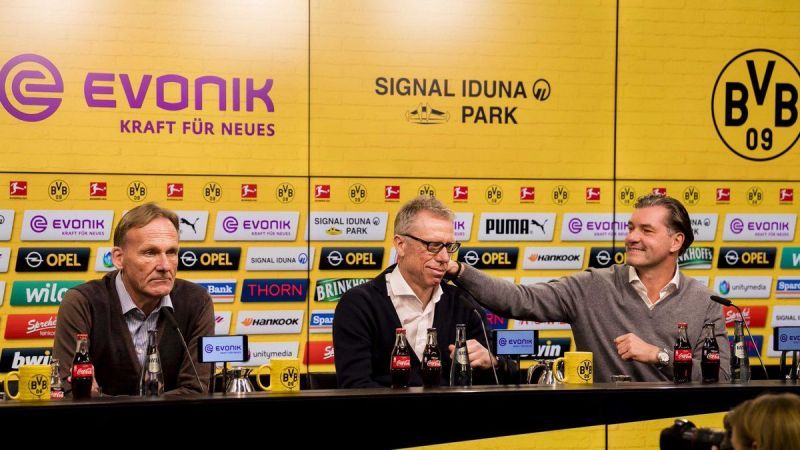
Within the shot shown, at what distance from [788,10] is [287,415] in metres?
4.19

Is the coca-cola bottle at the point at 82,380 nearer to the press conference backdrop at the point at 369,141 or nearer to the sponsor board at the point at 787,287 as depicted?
the press conference backdrop at the point at 369,141

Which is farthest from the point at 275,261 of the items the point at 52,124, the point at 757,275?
the point at 757,275

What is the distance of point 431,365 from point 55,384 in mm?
1062

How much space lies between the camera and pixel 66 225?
5.35 meters

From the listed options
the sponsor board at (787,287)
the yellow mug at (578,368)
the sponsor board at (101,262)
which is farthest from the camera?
the sponsor board at (787,287)

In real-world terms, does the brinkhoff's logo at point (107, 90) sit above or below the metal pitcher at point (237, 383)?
above

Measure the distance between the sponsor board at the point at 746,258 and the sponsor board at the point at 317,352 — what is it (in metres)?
2.07

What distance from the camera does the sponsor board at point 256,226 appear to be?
5512 mm

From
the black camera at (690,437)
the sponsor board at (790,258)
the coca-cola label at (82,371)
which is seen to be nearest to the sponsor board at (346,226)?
the sponsor board at (790,258)

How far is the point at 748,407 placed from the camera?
2047 mm

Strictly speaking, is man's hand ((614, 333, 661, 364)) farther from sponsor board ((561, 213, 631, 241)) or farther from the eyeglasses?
sponsor board ((561, 213, 631, 241))

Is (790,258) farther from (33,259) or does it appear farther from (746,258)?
(33,259)

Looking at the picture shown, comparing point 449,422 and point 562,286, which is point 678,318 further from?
point 449,422

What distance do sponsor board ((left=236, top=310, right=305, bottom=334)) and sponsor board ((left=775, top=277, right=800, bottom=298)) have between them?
2.49 m
